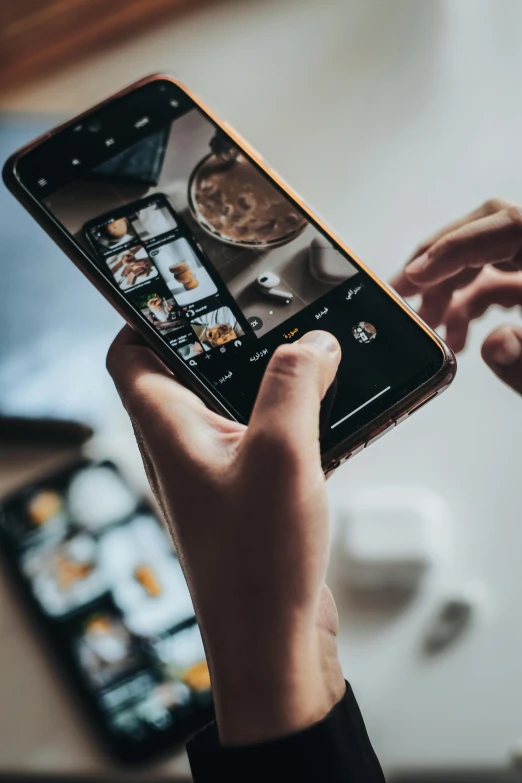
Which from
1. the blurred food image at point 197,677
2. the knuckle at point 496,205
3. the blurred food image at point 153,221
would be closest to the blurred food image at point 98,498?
the blurred food image at point 197,677

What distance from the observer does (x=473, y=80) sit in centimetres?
73

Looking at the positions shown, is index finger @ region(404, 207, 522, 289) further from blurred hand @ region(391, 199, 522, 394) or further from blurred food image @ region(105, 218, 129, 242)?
blurred food image @ region(105, 218, 129, 242)

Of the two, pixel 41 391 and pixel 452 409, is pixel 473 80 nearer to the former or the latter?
pixel 452 409

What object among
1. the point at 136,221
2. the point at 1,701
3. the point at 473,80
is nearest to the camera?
the point at 136,221

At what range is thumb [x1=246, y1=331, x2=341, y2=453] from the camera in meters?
0.34

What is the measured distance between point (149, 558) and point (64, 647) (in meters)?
0.10

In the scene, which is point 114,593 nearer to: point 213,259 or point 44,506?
point 44,506

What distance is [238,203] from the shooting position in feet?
1.61

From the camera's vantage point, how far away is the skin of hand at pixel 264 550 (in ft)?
1.13

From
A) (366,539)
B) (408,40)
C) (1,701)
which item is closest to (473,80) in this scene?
(408,40)

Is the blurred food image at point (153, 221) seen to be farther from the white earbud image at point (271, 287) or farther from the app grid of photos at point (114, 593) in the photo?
the app grid of photos at point (114, 593)

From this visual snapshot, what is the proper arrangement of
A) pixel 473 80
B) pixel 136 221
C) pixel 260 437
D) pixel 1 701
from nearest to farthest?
1. pixel 260 437
2. pixel 136 221
3. pixel 1 701
4. pixel 473 80

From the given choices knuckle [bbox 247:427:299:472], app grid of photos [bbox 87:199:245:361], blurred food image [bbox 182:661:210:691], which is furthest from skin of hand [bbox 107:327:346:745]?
blurred food image [bbox 182:661:210:691]

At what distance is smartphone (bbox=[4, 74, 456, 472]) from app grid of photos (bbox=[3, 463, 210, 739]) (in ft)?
0.69
